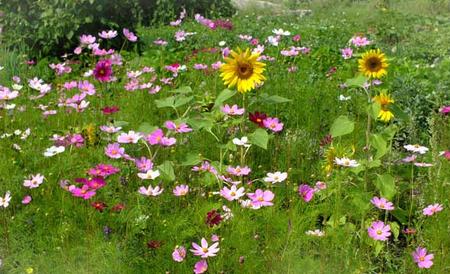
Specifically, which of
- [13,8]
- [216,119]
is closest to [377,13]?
[13,8]

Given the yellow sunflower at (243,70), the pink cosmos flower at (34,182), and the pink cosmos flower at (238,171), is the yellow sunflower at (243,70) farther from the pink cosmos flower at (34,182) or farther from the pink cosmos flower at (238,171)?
the pink cosmos flower at (34,182)

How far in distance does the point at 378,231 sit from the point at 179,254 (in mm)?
868

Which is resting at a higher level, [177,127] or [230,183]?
[177,127]

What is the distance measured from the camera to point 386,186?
318cm

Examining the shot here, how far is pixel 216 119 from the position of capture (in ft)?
12.4

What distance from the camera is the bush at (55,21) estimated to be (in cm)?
712

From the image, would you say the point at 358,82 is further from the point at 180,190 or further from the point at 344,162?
the point at 180,190

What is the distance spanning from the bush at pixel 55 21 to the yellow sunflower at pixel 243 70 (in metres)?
3.75

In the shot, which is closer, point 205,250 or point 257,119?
point 205,250

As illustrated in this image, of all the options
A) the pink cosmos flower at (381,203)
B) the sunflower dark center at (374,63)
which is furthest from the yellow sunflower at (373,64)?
the pink cosmos flower at (381,203)

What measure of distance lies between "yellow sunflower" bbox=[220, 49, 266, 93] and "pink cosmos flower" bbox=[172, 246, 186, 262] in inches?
35.8

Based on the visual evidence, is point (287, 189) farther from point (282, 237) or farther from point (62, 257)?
point (62, 257)

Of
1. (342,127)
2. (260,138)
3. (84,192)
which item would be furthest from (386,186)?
(84,192)

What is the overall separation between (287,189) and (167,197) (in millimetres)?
663
